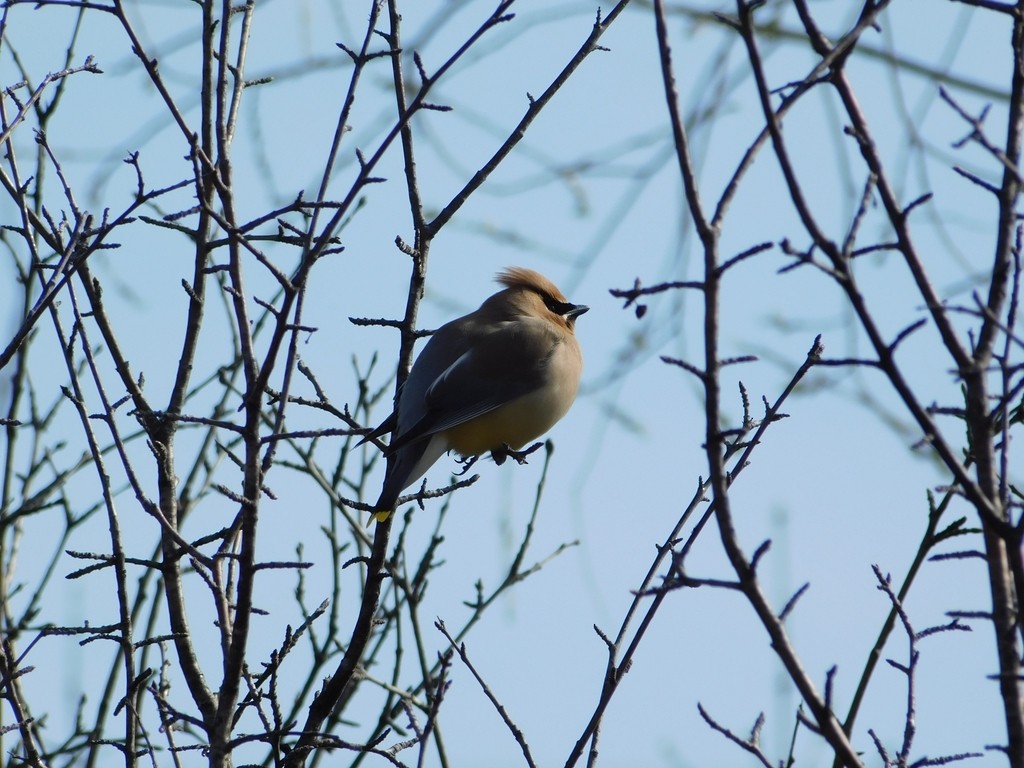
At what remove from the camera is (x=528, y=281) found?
6578mm

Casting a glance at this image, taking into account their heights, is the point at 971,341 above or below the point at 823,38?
below

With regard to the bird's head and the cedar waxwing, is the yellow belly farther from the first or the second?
the bird's head

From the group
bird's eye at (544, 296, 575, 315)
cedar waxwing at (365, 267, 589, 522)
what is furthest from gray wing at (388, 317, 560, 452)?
bird's eye at (544, 296, 575, 315)

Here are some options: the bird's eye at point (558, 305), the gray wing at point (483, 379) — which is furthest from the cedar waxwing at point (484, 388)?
the bird's eye at point (558, 305)

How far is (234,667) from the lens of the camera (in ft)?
8.50

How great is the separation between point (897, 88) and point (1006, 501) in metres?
1.40

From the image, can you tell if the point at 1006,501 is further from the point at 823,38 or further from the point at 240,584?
the point at 240,584

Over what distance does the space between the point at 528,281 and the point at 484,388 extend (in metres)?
1.28

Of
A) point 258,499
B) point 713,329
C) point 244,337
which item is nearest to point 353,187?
point 244,337

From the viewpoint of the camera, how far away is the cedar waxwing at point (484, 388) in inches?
194

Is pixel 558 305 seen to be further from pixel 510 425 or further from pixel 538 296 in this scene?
pixel 510 425

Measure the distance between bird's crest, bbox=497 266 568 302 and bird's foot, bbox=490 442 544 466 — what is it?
1.18m

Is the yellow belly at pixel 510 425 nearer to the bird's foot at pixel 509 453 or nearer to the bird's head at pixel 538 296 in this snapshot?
the bird's foot at pixel 509 453

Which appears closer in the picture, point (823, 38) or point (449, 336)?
point (823, 38)
